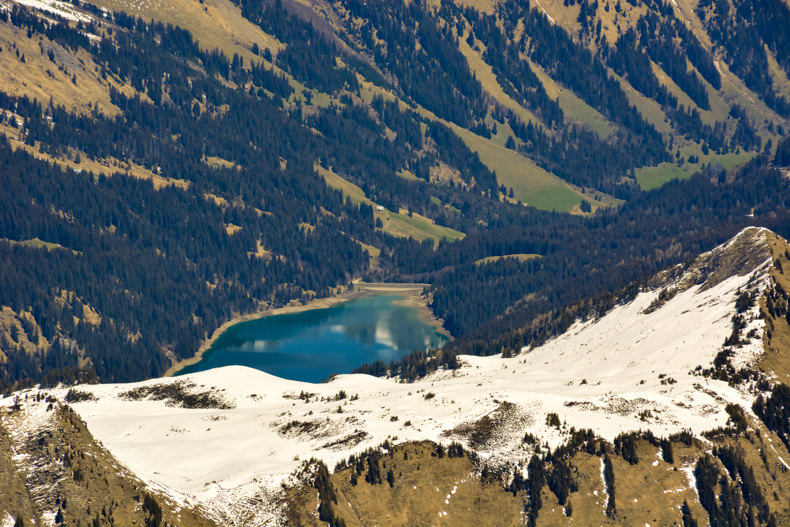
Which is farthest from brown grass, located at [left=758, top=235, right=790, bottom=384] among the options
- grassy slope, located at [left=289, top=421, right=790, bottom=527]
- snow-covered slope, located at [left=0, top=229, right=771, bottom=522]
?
grassy slope, located at [left=289, top=421, right=790, bottom=527]

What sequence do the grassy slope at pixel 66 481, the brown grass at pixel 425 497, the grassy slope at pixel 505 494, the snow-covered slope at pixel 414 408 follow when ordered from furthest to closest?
the snow-covered slope at pixel 414 408 < the grassy slope at pixel 505 494 < the brown grass at pixel 425 497 < the grassy slope at pixel 66 481

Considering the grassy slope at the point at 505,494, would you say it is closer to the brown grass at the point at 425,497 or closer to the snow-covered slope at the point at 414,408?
the brown grass at the point at 425,497

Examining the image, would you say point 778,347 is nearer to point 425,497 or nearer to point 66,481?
point 425,497

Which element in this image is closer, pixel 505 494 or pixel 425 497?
pixel 425 497

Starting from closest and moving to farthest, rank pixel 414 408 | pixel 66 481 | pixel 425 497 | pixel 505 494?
pixel 66 481 < pixel 425 497 < pixel 505 494 < pixel 414 408

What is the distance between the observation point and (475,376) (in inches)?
7697

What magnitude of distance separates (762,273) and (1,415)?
109m

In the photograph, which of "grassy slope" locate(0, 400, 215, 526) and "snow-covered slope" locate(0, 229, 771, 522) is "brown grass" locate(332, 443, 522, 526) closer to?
"snow-covered slope" locate(0, 229, 771, 522)

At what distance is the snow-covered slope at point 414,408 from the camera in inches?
5094

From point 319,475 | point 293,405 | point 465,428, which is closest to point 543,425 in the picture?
point 465,428

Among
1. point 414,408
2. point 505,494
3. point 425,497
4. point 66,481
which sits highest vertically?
point 505,494

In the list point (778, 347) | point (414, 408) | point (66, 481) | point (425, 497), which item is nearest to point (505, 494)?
point (425, 497)

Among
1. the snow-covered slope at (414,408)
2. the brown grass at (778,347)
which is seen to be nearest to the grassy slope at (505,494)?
the snow-covered slope at (414,408)

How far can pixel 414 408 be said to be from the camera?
148 meters
